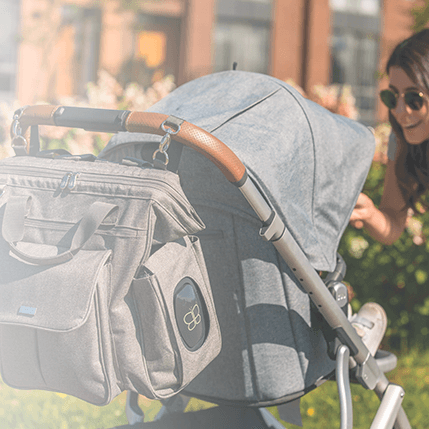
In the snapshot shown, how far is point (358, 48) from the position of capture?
13.8 metres

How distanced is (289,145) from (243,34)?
37.7ft

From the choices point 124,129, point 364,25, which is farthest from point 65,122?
point 364,25

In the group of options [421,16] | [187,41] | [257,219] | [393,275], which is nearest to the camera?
[257,219]

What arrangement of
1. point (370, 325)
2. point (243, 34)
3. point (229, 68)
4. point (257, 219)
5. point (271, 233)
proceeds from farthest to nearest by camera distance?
1. point (243, 34)
2. point (229, 68)
3. point (370, 325)
4. point (257, 219)
5. point (271, 233)

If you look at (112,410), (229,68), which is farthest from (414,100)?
(229,68)

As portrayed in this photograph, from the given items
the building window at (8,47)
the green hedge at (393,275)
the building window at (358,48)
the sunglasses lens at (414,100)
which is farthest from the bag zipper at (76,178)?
the building window at (358,48)

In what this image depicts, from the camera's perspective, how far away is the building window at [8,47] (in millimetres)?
9891

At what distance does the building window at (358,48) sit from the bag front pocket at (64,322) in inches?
522

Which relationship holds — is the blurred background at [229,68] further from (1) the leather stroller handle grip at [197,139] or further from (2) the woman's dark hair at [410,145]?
(1) the leather stroller handle grip at [197,139]

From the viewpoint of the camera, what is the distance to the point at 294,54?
1284cm

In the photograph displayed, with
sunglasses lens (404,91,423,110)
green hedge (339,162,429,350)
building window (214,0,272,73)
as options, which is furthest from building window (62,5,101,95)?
sunglasses lens (404,91,423,110)

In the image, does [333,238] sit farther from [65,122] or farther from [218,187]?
[65,122]

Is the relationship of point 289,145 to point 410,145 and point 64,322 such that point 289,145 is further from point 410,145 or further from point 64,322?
point 410,145

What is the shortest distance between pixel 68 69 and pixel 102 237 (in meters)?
10.3
